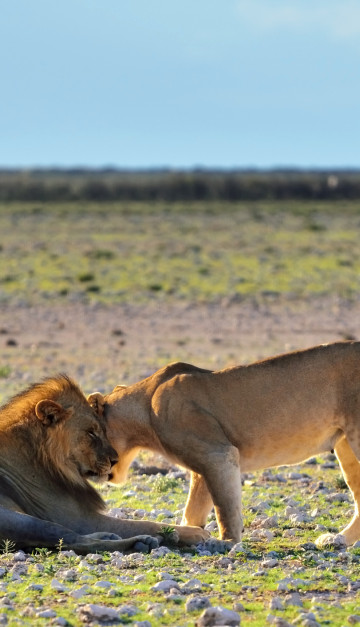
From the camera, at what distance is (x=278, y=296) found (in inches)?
1110

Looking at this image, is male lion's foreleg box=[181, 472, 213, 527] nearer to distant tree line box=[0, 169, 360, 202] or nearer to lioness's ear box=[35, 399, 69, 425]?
lioness's ear box=[35, 399, 69, 425]

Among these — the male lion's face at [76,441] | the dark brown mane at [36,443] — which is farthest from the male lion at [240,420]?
the dark brown mane at [36,443]

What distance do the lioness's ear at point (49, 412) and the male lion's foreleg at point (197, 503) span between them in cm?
104

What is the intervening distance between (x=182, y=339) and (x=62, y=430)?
1309 cm

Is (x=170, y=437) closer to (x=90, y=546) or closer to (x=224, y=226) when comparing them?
(x=90, y=546)

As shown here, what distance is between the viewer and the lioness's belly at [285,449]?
28.3 ft

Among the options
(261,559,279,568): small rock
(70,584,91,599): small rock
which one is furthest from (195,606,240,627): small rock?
(261,559,279,568): small rock

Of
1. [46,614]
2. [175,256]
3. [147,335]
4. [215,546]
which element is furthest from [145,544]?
[175,256]

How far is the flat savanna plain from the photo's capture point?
6938 mm

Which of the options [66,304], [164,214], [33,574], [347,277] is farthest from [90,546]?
[164,214]

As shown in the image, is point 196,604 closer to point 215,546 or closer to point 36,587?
point 36,587

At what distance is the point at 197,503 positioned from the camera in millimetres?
8891

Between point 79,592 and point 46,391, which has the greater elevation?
point 46,391

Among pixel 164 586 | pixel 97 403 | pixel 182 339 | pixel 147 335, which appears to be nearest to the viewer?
pixel 164 586
